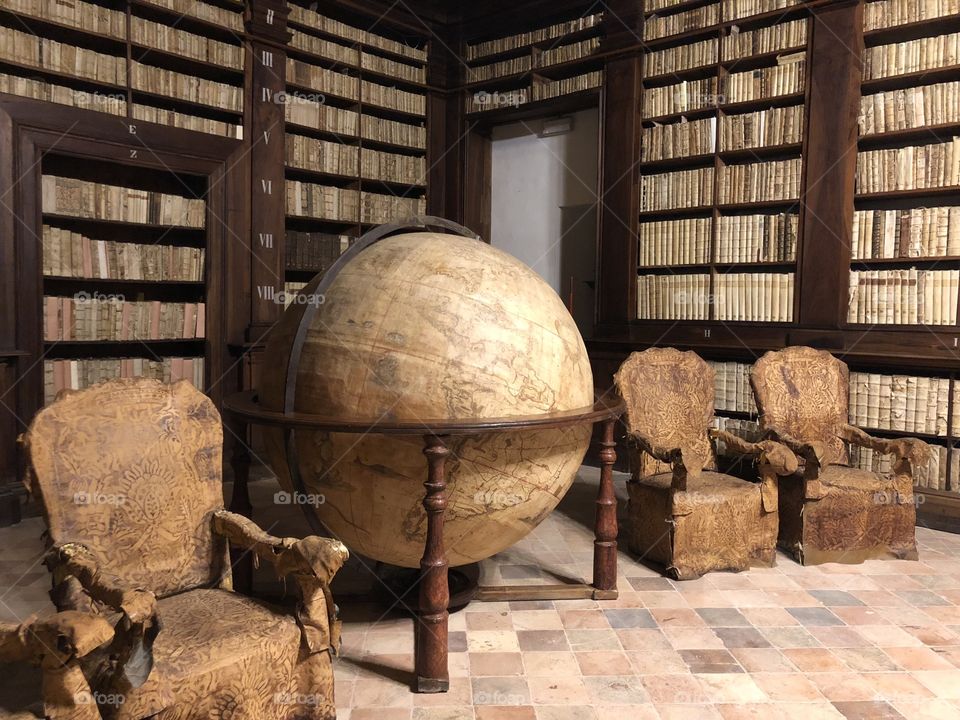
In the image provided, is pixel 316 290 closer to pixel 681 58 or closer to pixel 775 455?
pixel 775 455

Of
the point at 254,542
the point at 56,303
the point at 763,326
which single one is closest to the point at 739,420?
the point at 763,326

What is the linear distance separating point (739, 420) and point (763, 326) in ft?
2.25

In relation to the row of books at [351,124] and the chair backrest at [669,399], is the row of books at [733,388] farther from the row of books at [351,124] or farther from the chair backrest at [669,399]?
the row of books at [351,124]

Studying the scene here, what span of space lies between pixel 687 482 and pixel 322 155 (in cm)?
404

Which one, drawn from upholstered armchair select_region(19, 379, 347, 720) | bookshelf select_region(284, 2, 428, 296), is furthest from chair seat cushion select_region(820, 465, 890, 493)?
bookshelf select_region(284, 2, 428, 296)

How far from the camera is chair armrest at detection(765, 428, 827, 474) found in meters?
3.63

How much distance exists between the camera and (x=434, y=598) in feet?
8.24

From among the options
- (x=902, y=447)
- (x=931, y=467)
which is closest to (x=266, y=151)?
(x=902, y=447)

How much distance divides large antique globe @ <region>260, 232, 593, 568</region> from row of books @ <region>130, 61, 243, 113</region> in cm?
303

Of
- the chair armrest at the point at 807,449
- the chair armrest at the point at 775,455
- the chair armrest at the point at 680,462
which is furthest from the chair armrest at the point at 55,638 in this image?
the chair armrest at the point at 807,449

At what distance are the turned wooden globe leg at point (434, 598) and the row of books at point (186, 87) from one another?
3.82m

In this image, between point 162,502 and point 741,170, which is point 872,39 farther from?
point 162,502

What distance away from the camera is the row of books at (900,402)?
4.34 meters

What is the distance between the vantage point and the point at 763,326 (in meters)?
5.07
